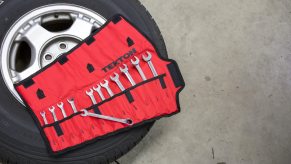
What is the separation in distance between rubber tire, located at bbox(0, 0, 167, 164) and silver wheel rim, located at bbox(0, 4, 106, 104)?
2cm

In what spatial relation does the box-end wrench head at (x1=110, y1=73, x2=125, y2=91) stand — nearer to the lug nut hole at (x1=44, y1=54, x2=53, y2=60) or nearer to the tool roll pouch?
the tool roll pouch

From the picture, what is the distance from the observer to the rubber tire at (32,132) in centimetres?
138

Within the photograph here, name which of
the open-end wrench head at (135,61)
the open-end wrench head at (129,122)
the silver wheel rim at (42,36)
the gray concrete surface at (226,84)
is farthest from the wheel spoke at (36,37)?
the gray concrete surface at (226,84)

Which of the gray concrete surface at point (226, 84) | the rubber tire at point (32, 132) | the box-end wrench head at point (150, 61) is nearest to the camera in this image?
the rubber tire at point (32, 132)

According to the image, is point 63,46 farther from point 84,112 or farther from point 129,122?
point 129,122

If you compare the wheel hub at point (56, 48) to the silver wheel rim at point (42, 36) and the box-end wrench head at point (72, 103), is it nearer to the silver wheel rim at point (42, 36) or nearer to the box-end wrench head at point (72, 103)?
the silver wheel rim at point (42, 36)

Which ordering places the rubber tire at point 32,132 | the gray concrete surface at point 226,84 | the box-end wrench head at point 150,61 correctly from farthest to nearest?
the gray concrete surface at point 226,84, the box-end wrench head at point 150,61, the rubber tire at point 32,132

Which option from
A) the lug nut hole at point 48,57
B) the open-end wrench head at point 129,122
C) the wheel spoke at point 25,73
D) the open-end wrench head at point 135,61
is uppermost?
the wheel spoke at point 25,73

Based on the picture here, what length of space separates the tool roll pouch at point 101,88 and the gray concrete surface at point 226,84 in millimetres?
403

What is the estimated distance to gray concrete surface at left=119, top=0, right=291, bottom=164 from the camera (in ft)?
6.15

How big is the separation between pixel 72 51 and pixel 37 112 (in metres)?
0.27

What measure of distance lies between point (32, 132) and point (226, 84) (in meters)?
1.03

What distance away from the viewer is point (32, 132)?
140 cm

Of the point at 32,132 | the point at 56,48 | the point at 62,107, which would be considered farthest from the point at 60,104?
the point at 56,48
